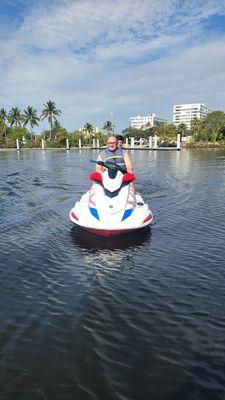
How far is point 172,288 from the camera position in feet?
15.9

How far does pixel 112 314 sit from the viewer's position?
4148 millimetres

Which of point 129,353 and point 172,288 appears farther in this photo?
point 172,288

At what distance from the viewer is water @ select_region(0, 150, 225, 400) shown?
9.97 feet

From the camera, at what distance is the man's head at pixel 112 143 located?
8133 mm

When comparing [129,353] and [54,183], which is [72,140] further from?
[129,353]

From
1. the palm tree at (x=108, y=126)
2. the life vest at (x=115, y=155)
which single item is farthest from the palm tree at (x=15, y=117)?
the life vest at (x=115, y=155)

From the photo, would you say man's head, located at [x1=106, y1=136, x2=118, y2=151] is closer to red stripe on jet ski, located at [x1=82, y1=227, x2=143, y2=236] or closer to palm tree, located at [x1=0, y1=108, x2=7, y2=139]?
red stripe on jet ski, located at [x1=82, y1=227, x2=143, y2=236]

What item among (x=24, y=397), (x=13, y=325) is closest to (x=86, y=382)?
(x=24, y=397)

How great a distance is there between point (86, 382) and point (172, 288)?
84.6 inches

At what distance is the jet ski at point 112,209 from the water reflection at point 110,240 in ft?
0.59

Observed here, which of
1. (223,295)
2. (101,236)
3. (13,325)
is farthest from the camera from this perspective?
(101,236)

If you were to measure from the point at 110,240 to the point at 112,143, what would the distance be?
254cm

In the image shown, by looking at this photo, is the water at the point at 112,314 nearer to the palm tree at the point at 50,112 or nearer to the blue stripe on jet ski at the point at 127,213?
the blue stripe on jet ski at the point at 127,213

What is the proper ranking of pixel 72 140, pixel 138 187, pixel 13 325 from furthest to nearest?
pixel 72 140, pixel 138 187, pixel 13 325
